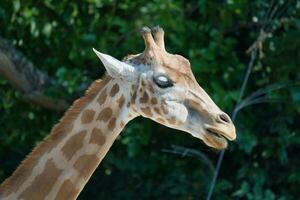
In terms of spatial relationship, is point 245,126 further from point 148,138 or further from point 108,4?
point 108,4

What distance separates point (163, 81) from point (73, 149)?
0.47 metres

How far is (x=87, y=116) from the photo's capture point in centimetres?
372

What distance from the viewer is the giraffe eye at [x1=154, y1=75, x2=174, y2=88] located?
12.0 ft

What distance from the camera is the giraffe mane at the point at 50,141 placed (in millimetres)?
3680

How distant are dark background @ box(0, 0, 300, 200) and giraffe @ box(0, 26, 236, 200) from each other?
7.00ft

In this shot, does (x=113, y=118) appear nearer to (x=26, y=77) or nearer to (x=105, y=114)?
(x=105, y=114)

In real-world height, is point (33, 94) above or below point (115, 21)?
below

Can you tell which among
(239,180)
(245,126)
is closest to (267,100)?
(245,126)

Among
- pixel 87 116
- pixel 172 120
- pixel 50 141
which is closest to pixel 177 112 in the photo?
pixel 172 120

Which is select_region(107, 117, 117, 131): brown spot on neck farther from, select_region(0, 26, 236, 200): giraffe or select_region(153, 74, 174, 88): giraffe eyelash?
select_region(153, 74, 174, 88): giraffe eyelash

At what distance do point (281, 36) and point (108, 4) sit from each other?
4.15ft

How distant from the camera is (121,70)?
363 centimetres

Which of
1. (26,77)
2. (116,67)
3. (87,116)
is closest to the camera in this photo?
(116,67)

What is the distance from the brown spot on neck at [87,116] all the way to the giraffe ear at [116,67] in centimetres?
19
